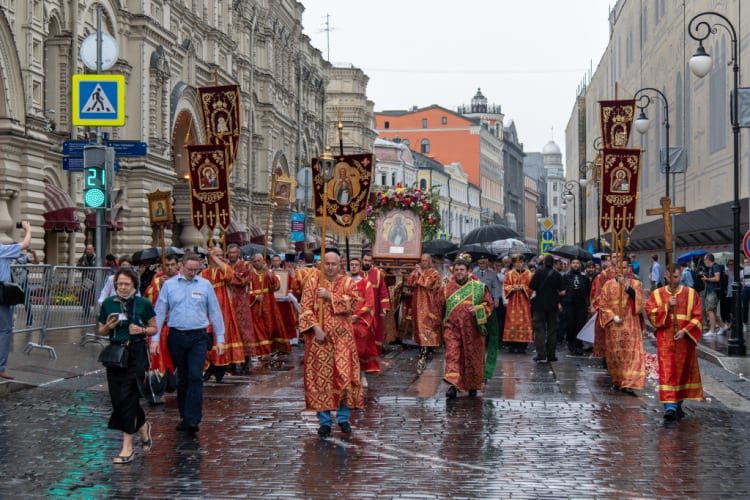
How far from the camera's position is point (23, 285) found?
17.5 meters

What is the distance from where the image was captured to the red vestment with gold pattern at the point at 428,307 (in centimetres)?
1727

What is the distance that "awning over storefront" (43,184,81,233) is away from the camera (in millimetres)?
30984

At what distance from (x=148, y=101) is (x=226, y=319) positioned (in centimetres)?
2403

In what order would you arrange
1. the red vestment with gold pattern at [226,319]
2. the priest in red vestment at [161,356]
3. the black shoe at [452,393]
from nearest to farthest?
1. the priest in red vestment at [161,356]
2. the black shoe at [452,393]
3. the red vestment with gold pattern at [226,319]

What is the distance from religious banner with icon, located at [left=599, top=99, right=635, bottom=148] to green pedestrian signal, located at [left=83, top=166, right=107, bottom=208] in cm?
992

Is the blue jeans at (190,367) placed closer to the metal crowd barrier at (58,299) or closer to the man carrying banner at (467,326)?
the man carrying banner at (467,326)

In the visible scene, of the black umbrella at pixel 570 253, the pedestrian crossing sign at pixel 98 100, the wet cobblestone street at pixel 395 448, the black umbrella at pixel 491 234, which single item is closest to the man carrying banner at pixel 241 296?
the wet cobblestone street at pixel 395 448

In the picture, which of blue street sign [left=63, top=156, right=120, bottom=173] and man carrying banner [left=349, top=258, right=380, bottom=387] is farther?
blue street sign [left=63, top=156, right=120, bottom=173]

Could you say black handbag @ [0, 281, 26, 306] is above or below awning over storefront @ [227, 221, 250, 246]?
below

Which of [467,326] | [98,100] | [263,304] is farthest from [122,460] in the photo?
[98,100]

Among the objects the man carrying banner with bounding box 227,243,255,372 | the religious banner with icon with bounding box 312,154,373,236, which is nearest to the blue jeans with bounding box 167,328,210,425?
the religious banner with icon with bounding box 312,154,373,236

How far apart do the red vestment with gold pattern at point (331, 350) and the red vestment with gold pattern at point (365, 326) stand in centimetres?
31

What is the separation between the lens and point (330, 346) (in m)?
11.0

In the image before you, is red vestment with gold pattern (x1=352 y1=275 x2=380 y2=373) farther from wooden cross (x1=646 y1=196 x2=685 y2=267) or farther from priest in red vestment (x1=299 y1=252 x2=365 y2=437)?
wooden cross (x1=646 y1=196 x2=685 y2=267)
